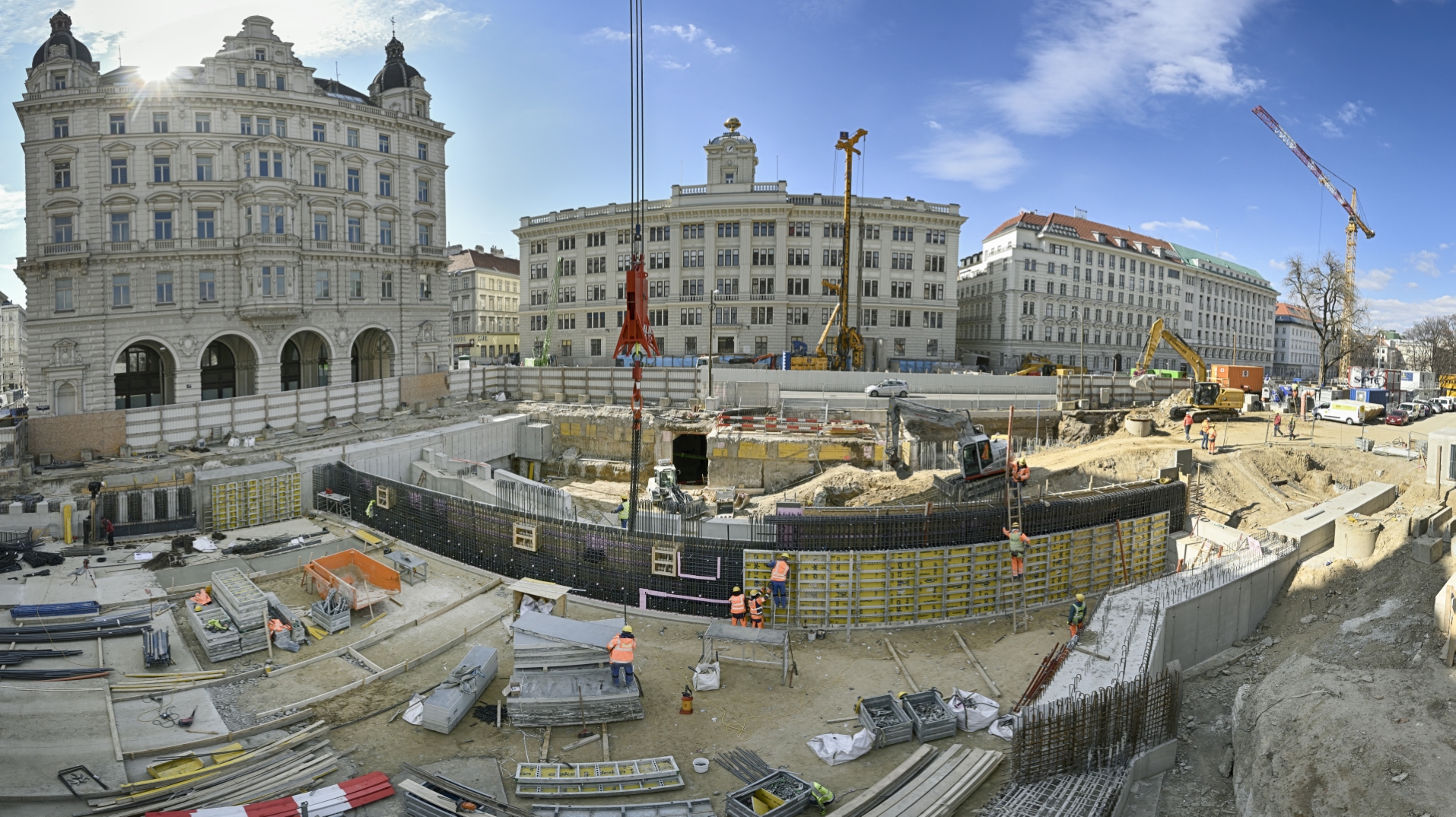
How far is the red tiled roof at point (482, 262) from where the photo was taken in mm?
82000

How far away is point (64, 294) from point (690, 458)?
33.1 metres

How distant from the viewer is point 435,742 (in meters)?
10.9

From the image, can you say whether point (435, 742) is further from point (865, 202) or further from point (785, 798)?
point (865, 202)

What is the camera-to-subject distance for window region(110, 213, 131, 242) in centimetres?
3909

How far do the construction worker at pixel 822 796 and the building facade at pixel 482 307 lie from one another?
2950 inches

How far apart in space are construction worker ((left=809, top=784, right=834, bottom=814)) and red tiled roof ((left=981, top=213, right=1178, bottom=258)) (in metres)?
69.7

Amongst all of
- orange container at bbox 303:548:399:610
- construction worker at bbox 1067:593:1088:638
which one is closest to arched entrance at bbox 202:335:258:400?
orange container at bbox 303:548:399:610

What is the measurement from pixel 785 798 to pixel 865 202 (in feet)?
181

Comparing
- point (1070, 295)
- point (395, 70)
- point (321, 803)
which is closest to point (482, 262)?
point (395, 70)

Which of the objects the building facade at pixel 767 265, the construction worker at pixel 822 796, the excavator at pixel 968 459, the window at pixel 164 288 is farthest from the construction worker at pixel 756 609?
the building facade at pixel 767 265

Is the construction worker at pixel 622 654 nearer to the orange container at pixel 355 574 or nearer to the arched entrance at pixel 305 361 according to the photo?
the orange container at pixel 355 574

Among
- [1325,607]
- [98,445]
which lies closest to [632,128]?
[1325,607]

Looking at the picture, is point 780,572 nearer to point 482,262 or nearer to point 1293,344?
point 482,262

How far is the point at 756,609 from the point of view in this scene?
585 inches
